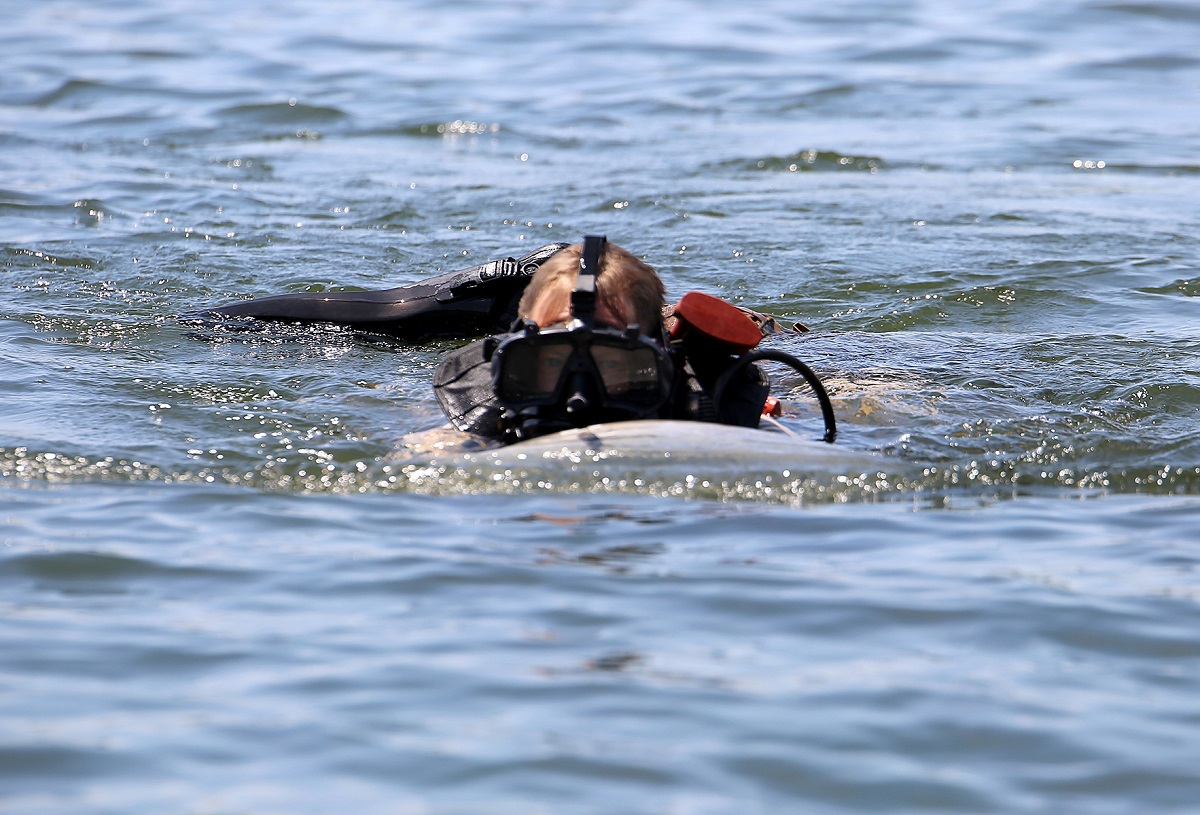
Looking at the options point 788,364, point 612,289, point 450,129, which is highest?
point 450,129

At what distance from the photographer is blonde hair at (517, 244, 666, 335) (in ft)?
13.7

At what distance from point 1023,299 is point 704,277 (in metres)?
1.54

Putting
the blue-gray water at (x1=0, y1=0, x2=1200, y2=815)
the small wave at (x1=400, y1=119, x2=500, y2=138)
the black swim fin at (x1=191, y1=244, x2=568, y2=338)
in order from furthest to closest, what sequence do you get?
the small wave at (x1=400, y1=119, x2=500, y2=138), the black swim fin at (x1=191, y1=244, x2=568, y2=338), the blue-gray water at (x1=0, y1=0, x2=1200, y2=815)

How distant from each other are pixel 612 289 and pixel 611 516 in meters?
0.71

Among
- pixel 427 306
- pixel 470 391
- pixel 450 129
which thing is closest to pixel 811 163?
pixel 450 129

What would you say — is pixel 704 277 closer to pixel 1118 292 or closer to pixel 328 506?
pixel 1118 292

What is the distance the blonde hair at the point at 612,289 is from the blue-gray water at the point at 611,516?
51 cm

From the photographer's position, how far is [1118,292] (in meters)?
7.10

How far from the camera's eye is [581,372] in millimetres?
4035

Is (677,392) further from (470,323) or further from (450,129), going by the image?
(450,129)

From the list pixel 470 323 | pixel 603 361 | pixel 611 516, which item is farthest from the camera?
pixel 470 323

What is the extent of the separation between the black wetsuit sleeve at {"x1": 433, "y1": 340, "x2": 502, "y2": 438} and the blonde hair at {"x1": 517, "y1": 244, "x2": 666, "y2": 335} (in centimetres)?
21

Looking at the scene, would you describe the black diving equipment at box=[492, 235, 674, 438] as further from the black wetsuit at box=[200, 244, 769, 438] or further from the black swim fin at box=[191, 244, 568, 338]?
the black swim fin at box=[191, 244, 568, 338]

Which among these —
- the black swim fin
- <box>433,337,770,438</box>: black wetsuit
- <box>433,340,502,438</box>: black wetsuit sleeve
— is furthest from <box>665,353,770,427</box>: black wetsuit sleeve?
the black swim fin
